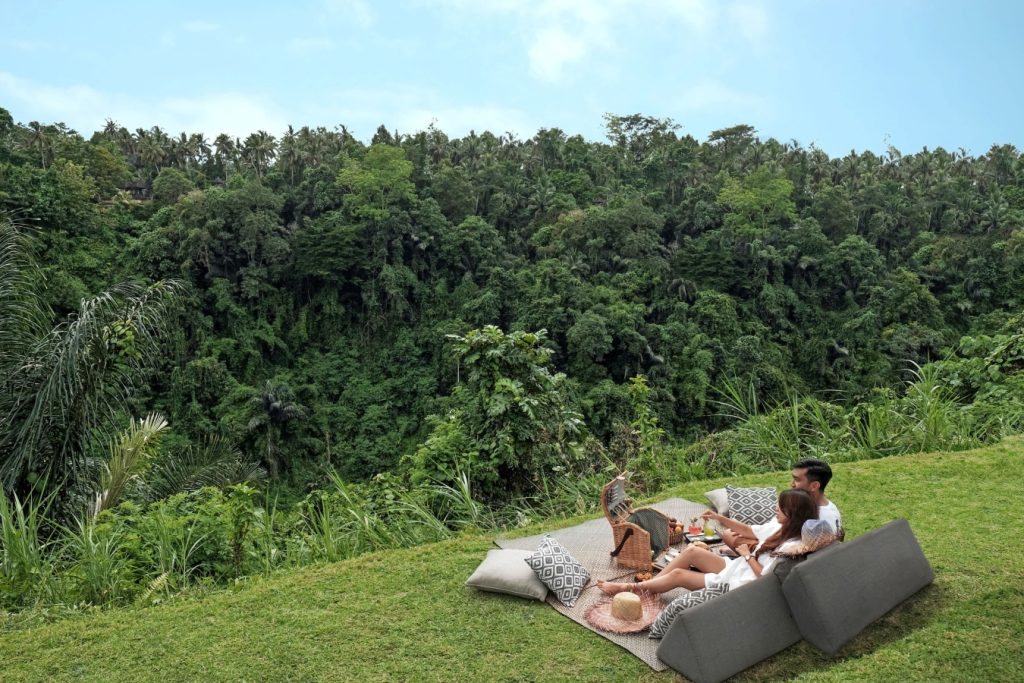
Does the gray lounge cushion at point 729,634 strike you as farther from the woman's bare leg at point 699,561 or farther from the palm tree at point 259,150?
the palm tree at point 259,150

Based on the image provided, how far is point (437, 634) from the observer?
3217 millimetres

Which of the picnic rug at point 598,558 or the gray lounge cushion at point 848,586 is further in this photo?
the picnic rug at point 598,558

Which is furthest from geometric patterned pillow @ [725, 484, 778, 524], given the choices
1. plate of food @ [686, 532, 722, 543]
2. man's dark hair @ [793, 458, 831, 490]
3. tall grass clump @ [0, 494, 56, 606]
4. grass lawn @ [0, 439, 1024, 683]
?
tall grass clump @ [0, 494, 56, 606]

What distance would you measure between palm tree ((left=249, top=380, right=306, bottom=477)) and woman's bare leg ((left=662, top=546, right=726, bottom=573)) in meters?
24.9

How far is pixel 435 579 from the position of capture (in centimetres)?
379

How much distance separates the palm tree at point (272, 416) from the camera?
26.6m

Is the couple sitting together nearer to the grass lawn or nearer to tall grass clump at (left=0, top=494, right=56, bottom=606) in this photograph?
the grass lawn

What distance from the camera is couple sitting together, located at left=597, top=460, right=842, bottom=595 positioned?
3.05 metres

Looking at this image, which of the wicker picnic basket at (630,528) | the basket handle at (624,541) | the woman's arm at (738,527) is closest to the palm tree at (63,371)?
the wicker picnic basket at (630,528)

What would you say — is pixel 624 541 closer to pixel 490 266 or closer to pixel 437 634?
pixel 437 634

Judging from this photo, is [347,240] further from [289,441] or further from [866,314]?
[866,314]

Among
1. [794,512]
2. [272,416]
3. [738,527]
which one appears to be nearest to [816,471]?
[794,512]

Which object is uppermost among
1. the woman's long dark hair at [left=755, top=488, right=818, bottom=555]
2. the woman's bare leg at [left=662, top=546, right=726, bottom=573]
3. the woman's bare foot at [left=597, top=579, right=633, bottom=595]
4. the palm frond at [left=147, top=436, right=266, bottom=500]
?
the woman's long dark hair at [left=755, top=488, right=818, bottom=555]

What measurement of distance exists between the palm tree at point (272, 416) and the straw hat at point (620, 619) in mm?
24843
